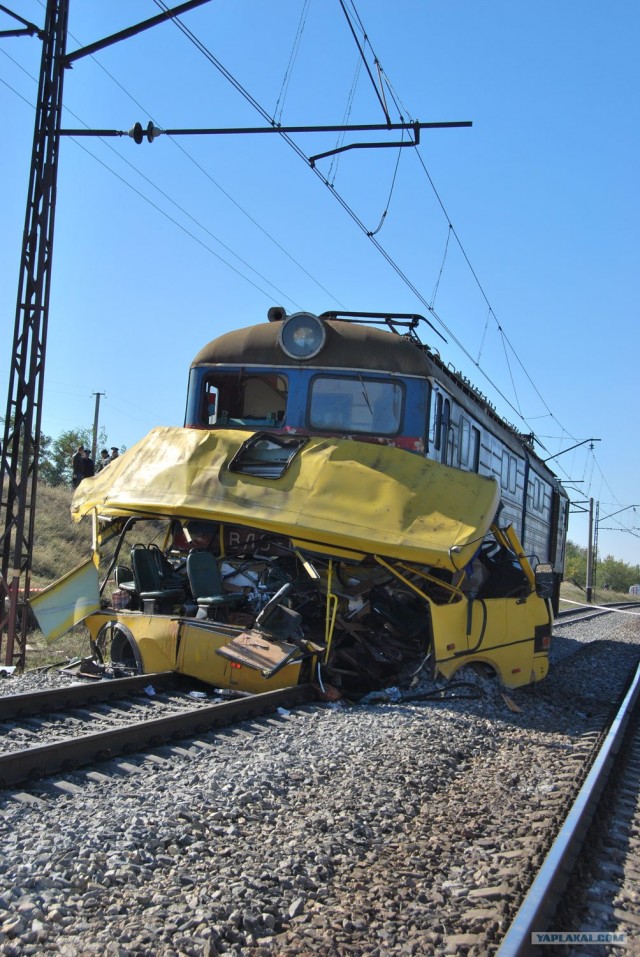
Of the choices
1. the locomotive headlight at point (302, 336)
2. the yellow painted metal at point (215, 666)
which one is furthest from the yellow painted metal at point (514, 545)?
the locomotive headlight at point (302, 336)

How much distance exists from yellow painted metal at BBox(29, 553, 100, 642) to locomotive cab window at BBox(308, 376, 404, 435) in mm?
2827

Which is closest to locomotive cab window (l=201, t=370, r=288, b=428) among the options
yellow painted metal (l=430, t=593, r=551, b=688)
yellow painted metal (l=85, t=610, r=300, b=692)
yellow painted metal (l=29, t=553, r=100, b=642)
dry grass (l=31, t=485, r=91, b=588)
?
yellow painted metal (l=29, t=553, r=100, b=642)

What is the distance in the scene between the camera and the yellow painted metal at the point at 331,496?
23.1ft

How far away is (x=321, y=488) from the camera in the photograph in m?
7.52

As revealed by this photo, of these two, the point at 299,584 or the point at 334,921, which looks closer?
the point at 334,921

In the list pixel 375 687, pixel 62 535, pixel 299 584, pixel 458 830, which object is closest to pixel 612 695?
pixel 375 687

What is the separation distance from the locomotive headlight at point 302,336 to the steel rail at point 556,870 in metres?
5.04

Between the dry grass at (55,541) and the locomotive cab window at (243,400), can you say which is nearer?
the locomotive cab window at (243,400)

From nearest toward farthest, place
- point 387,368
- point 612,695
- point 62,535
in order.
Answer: point 387,368
point 612,695
point 62,535

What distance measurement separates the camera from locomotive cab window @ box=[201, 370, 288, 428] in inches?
371

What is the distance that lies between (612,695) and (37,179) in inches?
376

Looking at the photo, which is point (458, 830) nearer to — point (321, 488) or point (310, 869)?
point (310, 869)

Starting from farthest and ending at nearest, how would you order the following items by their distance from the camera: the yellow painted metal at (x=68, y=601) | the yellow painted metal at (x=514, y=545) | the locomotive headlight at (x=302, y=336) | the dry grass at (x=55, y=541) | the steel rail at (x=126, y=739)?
the dry grass at (x=55, y=541) → the locomotive headlight at (x=302, y=336) → the yellow painted metal at (x=514, y=545) → the yellow painted metal at (x=68, y=601) → the steel rail at (x=126, y=739)

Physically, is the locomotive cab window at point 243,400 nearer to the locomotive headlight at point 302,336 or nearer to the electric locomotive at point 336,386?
the electric locomotive at point 336,386
